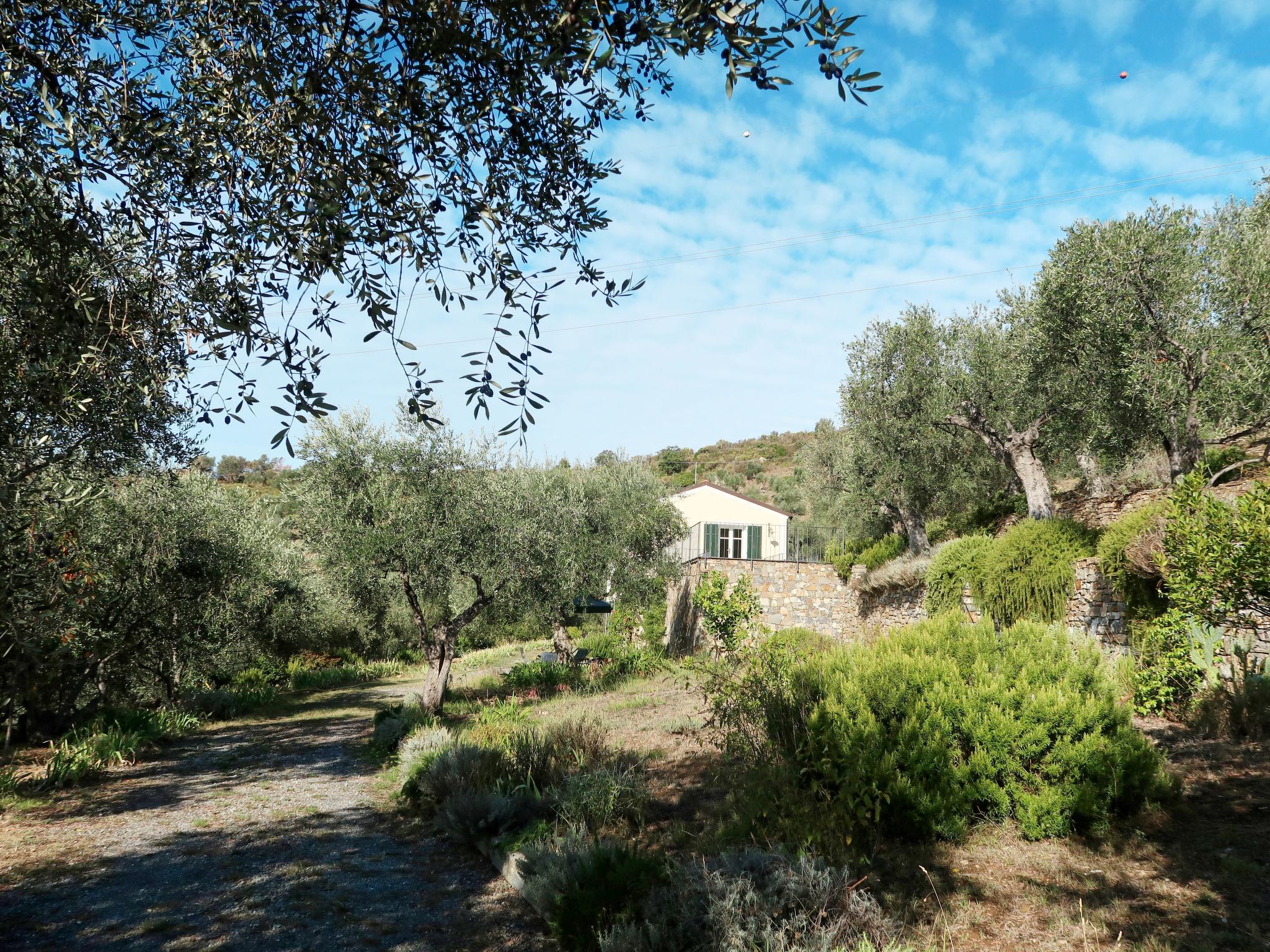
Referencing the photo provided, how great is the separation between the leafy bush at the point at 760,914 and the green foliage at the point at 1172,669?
6.49 m

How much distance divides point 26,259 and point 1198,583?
36.2ft

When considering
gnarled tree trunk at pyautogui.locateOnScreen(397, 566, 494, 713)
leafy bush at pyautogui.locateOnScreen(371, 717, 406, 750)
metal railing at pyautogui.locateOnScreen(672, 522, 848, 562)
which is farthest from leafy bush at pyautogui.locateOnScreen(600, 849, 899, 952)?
metal railing at pyautogui.locateOnScreen(672, 522, 848, 562)

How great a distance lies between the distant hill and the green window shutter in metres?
11.8

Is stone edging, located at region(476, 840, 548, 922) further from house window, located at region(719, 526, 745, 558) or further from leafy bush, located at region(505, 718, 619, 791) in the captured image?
house window, located at region(719, 526, 745, 558)

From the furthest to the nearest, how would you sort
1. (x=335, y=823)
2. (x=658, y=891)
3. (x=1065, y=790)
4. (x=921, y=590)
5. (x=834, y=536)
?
(x=834, y=536)
(x=921, y=590)
(x=335, y=823)
(x=1065, y=790)
(x=658, y=891)

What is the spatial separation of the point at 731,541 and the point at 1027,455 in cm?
2156

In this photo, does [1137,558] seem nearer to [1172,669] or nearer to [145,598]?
[1172,669]

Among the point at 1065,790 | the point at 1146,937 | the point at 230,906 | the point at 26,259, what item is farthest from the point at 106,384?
the point at 1065,790

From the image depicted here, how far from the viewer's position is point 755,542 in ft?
122

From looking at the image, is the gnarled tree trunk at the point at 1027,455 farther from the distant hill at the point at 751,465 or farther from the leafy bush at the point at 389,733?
the distant hill at the point at 751,465

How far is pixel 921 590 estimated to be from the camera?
17250 mm

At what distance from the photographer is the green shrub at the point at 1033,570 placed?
12.0 metres

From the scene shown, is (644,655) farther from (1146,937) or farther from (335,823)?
(1146,937)

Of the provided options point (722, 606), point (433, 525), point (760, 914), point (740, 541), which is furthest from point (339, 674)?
point (760, 914)
